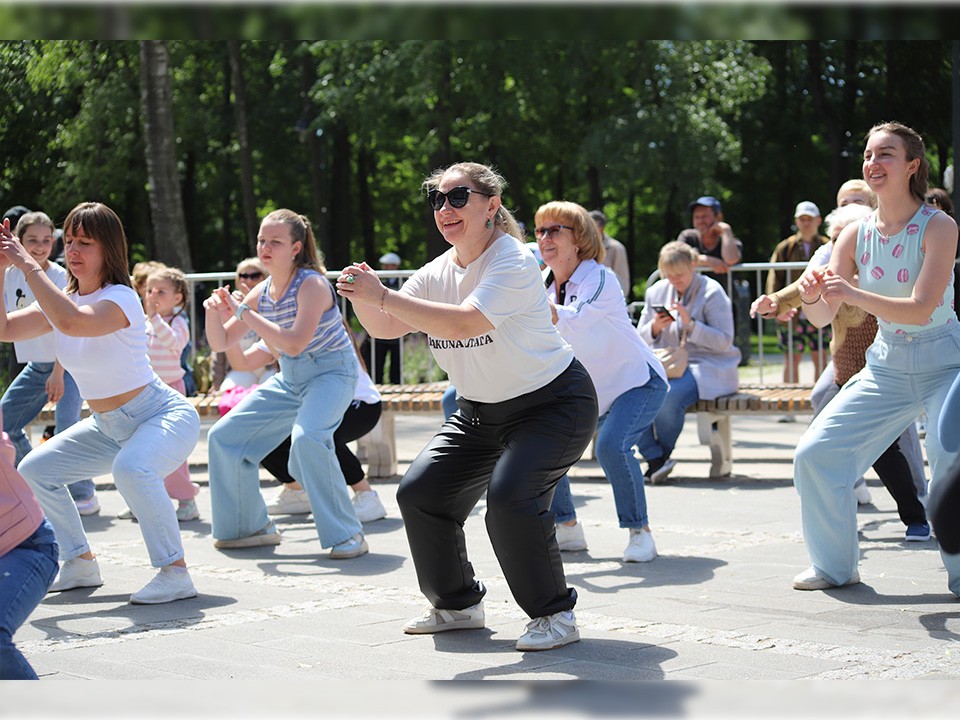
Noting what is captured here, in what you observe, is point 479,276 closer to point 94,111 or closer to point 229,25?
point 229,25

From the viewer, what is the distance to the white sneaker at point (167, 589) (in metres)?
6.52

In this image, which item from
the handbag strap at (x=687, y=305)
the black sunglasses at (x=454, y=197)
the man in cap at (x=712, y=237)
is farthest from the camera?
the man in cap at (x=712, y=237)

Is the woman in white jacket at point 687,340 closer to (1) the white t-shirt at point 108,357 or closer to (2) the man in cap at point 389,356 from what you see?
(1) the white t-shirt at point 108,357

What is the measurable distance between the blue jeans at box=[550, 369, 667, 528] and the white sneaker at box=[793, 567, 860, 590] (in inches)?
41.8

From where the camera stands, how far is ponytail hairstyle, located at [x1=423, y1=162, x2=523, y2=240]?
5.57 meters

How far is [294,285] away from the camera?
314 inches

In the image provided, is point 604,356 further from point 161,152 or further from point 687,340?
point 161,152

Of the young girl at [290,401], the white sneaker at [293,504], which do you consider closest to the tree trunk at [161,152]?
the white sneaker at [293,504]

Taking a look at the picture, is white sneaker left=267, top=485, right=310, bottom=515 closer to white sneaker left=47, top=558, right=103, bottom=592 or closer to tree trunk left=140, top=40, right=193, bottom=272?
white sneaker left=47, top=558, right=103, bottom=592

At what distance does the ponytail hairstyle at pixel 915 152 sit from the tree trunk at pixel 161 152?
1354 centimetres

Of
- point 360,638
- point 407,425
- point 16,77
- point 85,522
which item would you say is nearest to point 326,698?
point 360,638

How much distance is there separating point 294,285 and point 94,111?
91.7ft

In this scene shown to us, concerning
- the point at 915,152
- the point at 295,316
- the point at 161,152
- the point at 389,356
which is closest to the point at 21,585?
the point at 295,316

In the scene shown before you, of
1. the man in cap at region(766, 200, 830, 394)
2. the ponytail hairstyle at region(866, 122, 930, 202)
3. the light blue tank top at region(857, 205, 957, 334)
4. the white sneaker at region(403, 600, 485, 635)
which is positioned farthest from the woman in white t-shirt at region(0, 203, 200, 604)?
the man in cap at region(766, 200, 830, 394)
